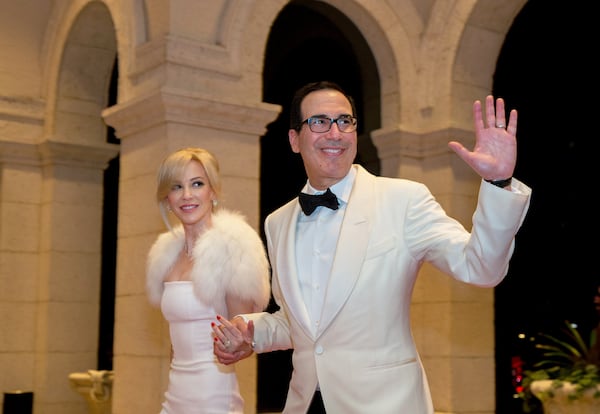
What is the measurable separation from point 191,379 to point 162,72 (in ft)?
11.0

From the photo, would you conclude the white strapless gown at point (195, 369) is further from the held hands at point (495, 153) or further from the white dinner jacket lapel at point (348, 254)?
the held hands at point (495, 153)

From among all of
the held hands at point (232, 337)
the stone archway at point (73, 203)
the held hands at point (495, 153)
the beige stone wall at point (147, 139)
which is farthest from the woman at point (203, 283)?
the stone archway at point (73, 203)

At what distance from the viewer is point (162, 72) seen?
682cm

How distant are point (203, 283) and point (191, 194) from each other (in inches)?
18.8

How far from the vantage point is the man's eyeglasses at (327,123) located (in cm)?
290

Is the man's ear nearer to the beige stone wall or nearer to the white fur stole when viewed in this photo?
the white fur stole

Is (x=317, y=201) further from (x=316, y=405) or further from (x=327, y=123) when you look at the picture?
(x=316, y=405)

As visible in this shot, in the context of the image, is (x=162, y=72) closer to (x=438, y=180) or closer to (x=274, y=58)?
(x=438, y=180)

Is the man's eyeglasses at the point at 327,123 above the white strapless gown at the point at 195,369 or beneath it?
above

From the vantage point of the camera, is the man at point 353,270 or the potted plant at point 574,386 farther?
the potted plant at point 574,386

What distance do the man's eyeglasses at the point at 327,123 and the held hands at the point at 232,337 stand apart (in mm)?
740

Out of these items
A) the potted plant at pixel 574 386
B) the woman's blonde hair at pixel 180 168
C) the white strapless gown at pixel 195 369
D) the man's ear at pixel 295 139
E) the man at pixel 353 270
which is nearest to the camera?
the man at pixel 353 270

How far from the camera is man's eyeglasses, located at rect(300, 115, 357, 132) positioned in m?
2.90

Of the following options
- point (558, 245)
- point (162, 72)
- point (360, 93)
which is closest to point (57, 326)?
point (162, 72)
